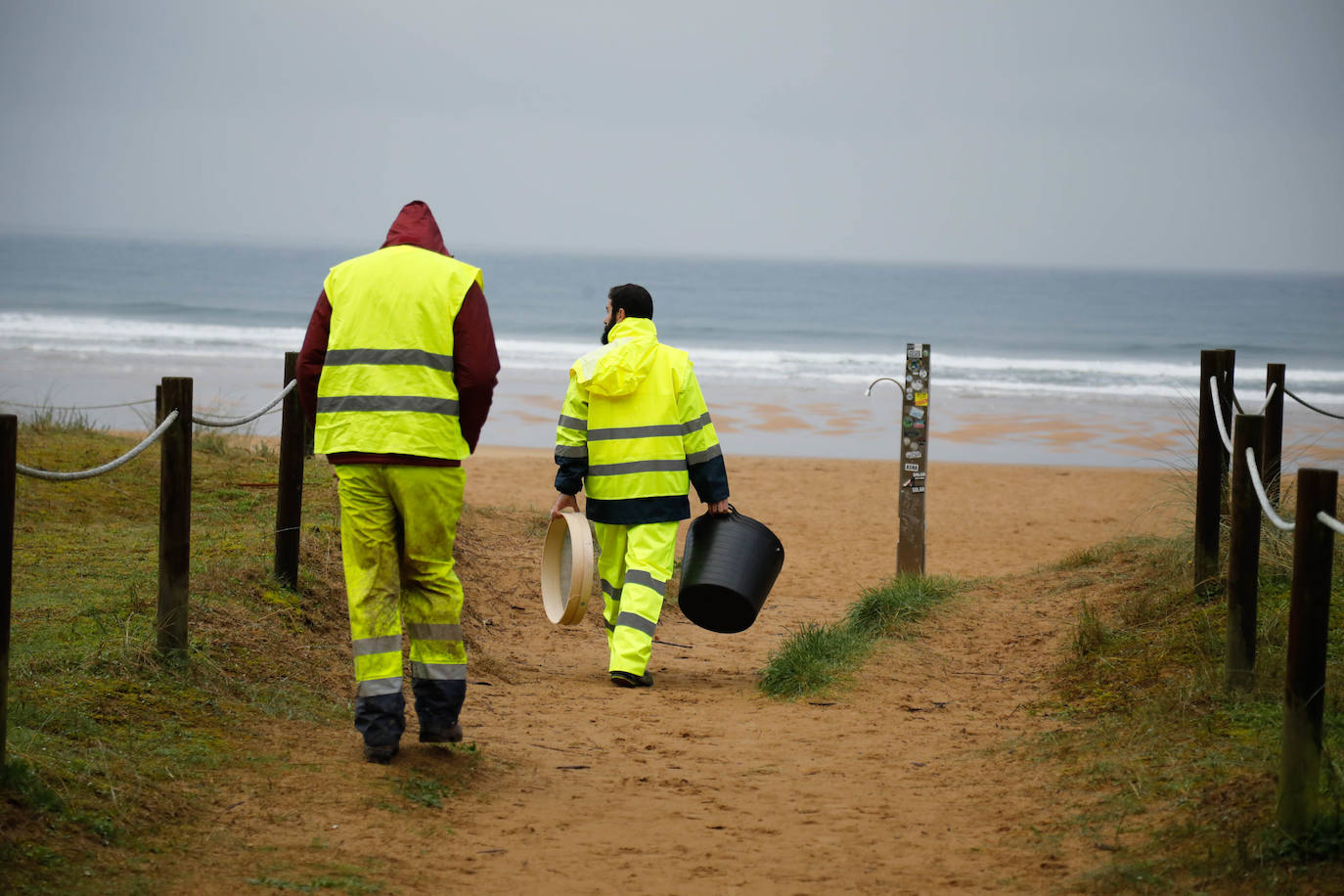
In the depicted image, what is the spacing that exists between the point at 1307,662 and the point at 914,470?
16.0ft

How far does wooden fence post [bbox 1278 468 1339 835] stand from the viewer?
328 cm

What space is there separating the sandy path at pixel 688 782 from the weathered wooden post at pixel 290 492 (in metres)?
1.05

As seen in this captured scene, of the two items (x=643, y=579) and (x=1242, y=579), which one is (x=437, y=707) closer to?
(x=643, y=579)

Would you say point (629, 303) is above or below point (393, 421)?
above

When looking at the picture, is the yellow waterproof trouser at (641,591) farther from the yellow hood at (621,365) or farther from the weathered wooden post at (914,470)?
the weathered wooden post at (914,470)

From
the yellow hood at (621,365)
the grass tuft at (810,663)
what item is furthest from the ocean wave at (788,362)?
the yellow hood at (621,365)

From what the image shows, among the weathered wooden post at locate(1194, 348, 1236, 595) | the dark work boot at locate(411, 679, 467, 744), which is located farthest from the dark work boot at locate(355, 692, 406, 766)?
the weathered wooden post at locate(1194, 348, 1236, 595)

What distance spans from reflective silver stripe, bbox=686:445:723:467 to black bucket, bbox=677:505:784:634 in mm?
319

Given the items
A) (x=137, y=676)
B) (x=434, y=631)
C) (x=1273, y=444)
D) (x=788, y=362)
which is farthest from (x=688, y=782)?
(x=788, y=362)

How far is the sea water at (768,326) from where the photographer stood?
28625 millimetres

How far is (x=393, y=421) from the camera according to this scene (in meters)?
4.07

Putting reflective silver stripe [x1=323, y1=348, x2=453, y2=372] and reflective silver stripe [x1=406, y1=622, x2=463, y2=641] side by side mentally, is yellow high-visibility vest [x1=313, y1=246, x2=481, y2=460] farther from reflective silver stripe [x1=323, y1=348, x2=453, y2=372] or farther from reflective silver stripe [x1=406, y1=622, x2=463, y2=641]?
reflective silver stripe [x1=406, y1=622, x2=463, y2=641]

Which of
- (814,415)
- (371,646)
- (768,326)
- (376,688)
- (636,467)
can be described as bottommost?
(376,688)

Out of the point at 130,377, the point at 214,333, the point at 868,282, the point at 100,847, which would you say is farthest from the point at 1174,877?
the point at 868,282
